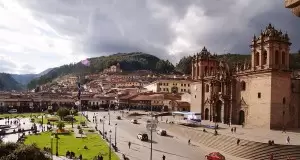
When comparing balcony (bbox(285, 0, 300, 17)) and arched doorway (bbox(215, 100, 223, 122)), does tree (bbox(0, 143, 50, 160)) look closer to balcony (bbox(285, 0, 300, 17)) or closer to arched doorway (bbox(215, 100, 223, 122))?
balcony (bbox(285, 0, 300, 17))

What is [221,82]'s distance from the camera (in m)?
48.6

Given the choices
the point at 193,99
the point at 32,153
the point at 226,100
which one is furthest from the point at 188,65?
the point at 32,153

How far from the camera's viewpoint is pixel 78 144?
36656 millimetres

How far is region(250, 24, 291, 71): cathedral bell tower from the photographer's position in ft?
130

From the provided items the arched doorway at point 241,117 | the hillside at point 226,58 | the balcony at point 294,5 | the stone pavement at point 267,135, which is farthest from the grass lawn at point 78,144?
the hillside at point 226,58

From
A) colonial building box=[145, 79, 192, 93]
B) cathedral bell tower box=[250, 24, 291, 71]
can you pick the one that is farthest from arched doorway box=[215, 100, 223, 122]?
colonial building box=[145, 79, 192, 93]

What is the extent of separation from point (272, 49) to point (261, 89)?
4.52m

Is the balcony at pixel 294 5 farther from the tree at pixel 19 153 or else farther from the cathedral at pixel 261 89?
the cathedral at pixel 261 89

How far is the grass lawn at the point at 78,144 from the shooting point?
3158 cm

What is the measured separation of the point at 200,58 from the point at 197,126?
1489 cm

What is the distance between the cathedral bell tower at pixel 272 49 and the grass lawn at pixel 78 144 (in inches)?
749

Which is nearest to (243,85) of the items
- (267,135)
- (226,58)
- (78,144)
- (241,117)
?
(241,117)

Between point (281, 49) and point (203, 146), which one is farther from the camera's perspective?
point (281, 49)

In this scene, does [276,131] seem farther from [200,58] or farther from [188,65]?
[188,65]
